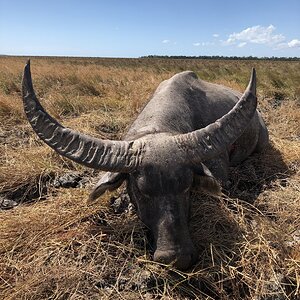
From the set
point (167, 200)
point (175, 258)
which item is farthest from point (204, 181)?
point (175, 258)

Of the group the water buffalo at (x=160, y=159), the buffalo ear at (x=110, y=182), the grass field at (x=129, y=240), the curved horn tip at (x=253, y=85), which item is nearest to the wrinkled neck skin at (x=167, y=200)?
the water buffalo at (x=160, y=159)

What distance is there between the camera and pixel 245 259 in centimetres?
365

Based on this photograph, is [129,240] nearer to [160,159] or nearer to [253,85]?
[160,159]

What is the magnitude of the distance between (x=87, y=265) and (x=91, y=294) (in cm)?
34

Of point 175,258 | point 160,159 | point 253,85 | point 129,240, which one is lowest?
point 129,240

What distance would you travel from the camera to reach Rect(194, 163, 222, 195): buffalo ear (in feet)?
12.5

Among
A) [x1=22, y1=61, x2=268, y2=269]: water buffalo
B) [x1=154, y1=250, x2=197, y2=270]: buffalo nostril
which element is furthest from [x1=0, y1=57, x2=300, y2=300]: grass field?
[x1=22, y1=61, x2=268, y2=269]: water buffalo

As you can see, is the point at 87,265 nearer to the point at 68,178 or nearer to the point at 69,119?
the point at 68,178

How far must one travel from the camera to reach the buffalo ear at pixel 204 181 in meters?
3.81

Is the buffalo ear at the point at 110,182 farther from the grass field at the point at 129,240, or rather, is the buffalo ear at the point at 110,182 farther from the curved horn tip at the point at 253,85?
the curved horn tip at the point at 253,85

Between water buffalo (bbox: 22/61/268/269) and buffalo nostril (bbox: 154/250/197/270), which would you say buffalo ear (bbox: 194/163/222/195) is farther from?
buffalo nostril (bbox: 154/250/197/270)

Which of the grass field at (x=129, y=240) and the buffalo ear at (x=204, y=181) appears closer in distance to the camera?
the grass field at (x=129, y=240)

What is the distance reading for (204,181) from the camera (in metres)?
3.88

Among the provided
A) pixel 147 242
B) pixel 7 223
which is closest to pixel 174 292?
pixel 147 242
